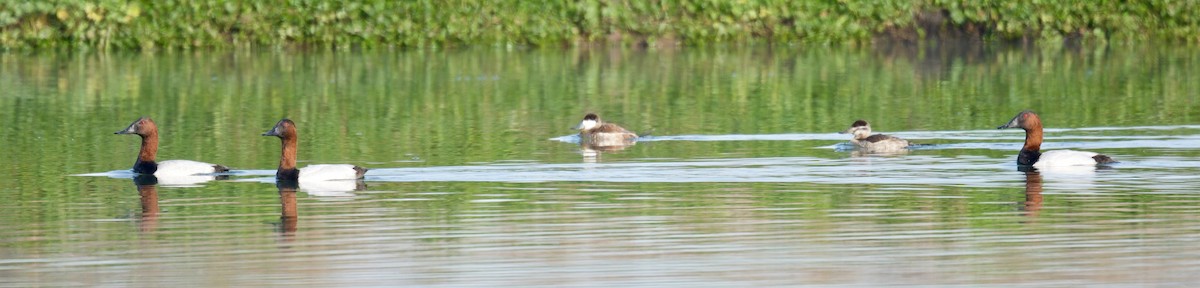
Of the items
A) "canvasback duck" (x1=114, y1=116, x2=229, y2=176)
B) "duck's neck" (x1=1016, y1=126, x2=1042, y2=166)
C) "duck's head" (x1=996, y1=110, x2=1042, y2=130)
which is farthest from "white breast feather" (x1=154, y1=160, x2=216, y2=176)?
"duck's head" (x1=996, y1=110, x2=1042, y2=130)

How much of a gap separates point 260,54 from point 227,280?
91.5 ft

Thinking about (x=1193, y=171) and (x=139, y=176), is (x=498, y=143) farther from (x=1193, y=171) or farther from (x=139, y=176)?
(x=1193, y=171)

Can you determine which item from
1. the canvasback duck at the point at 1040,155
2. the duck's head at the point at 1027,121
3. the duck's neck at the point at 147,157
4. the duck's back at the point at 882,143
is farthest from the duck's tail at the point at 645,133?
the duck's neck at the point at 147,157

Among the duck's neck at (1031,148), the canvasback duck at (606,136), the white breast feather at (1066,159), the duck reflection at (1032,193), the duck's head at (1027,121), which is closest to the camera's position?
the duck reflection at (1032,193)

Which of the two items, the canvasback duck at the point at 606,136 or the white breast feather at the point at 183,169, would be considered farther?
the canvasback duck at the point at 606,136

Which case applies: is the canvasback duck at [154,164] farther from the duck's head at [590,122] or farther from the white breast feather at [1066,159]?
the white breast feather at [1066,159]

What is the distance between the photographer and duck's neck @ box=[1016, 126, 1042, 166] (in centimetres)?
1775

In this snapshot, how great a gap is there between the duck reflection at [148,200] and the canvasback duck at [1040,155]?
→ 6.45 m

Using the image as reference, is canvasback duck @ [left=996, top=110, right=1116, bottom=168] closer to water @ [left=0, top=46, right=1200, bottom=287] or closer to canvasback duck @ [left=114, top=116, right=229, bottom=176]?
water @ [left=0, top=46, right=1200, bottom=287]

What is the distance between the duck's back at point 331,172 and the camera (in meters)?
16.6

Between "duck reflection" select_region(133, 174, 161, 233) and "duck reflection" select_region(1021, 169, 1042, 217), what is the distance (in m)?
5.17

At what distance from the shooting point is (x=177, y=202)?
50.5 ft

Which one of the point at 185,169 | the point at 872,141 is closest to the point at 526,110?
the point at 872,141

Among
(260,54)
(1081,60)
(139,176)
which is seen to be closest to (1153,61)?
(1081,60)
